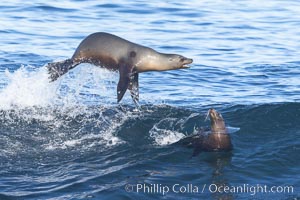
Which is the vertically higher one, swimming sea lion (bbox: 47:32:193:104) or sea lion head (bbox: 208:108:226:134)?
swimming sea lion (bbox: 47:32:193:104)

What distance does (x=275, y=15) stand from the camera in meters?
27.4

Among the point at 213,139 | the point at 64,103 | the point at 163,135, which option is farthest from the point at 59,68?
the point at 213,139

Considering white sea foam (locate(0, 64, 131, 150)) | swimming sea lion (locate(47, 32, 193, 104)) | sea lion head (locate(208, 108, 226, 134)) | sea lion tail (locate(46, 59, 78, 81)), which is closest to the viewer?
sea lion head (locate(208, 108, 226, 134))

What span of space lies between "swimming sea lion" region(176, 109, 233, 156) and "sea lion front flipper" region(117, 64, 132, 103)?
1.62 m

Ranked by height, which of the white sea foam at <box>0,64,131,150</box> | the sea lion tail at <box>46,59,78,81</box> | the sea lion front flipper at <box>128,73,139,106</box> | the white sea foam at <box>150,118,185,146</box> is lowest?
the white sea foam at <box>150,118,185,146</box>

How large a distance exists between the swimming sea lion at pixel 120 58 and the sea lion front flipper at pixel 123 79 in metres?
0.02

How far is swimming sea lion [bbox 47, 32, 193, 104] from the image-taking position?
1392 cm

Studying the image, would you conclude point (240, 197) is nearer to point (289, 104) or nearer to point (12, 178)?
point (12, 178)

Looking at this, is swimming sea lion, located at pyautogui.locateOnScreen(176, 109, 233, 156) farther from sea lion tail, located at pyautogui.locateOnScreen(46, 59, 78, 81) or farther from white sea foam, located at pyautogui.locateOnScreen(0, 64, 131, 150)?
sea lion tail, located at pyautogui.locateOnScreen(46, 59, 78, 81)

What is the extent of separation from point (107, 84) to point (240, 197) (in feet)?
25.2

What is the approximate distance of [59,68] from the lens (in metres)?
14.2

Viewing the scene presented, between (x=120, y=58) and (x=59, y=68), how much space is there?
1.16 meters

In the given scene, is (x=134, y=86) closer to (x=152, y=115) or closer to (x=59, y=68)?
(x=152, y=115)

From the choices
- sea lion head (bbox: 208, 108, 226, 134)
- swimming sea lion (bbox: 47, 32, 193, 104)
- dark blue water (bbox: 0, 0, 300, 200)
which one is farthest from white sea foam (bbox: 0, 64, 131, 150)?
sea lion head (bbox: 208, 108, 226, 134)
